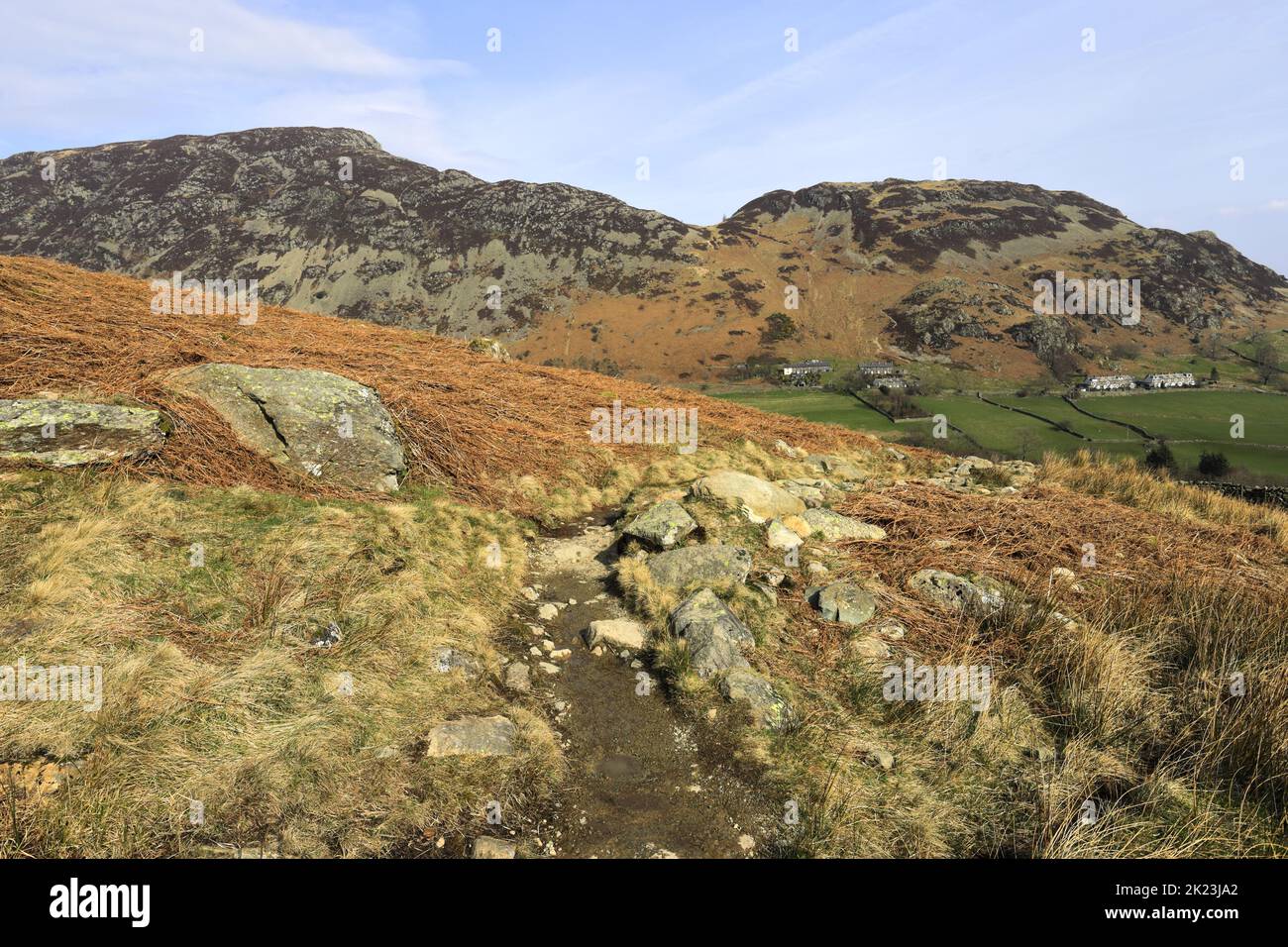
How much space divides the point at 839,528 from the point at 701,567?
2911 millimetres

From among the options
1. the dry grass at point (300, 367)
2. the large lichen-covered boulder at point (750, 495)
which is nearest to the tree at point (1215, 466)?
the dry grass at point (300, 367)

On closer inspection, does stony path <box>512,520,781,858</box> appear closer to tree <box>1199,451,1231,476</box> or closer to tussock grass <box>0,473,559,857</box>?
tussock grass <box>0,473,559,857</box>

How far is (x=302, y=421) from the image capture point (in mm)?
8477

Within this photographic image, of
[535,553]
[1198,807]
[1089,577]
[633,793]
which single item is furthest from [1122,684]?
[535,553]

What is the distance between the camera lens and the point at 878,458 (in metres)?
16.7

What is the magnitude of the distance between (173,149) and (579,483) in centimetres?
22130

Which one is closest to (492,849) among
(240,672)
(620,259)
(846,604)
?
(240,672)

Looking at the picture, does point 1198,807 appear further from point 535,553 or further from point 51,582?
point 51,582

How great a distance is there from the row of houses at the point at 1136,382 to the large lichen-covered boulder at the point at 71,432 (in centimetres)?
11610

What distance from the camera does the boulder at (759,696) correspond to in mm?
5219

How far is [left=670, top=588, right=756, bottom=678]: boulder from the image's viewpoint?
5.87m

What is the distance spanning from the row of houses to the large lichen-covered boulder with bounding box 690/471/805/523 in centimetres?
10813

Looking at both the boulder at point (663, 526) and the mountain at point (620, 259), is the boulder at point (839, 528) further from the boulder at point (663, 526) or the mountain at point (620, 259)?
the mountain at point (620, 259)

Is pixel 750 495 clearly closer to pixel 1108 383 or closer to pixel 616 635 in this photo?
pixel 616 635
